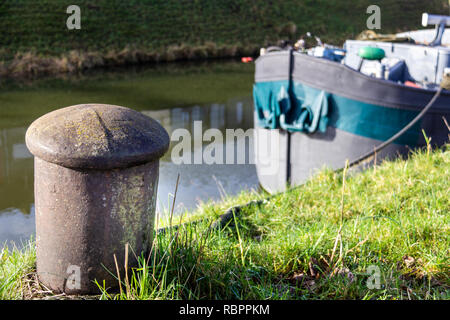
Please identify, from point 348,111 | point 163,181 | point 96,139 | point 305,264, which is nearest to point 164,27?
point 163,181

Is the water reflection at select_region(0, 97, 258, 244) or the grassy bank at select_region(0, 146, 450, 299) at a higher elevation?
the grassy bank at select_region(0, 146, 450, 299)

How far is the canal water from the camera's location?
801 cm

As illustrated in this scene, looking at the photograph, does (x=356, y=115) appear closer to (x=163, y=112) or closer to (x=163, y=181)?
(x=163, y=181)

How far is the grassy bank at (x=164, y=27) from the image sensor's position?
19641 millimetres

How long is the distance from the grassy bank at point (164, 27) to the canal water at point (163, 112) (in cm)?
115

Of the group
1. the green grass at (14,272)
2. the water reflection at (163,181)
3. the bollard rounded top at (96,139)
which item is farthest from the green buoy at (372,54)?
the green grass at (14,272)

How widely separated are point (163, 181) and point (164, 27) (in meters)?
16.4

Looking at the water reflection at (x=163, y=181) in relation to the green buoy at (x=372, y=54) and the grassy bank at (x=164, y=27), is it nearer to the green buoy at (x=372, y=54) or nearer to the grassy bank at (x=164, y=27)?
the green buoy at (x=372, y=54)

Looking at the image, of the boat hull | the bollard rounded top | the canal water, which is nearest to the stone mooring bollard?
the bollard rounded top

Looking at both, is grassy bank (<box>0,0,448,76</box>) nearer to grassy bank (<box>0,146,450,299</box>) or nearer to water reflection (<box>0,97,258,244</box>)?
water reflection (<box>0,97,258,244</box>)

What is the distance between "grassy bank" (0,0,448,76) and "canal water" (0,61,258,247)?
45.2 inches

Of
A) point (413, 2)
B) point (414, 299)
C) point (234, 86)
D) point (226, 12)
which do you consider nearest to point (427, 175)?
point (414, 299)

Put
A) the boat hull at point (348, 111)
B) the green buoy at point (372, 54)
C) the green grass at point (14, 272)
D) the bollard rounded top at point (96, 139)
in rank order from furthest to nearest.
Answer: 1. the green buoy at point (372, 54)
2. the boat hull at point (348, 111)
3. the green grass at point (14, 272)
4. the bollard rounded top at point (96, 139)

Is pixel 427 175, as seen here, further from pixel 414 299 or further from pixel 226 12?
pixel 226 12
